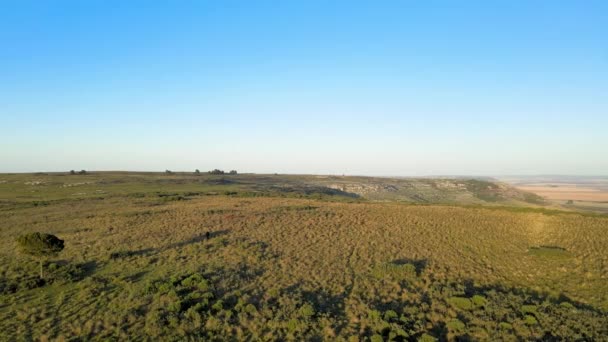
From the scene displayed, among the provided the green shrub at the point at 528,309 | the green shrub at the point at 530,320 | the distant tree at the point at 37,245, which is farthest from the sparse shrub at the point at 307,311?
the distant tree at the point at 37,245

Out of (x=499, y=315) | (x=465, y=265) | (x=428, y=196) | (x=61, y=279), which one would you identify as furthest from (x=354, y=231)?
(x=428, y=196)

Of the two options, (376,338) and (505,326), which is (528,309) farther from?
(376,338)

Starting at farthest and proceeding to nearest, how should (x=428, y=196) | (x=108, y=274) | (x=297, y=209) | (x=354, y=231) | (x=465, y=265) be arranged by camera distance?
1. (x=428, y=196)
2. (x=297, y=209)
3. (x=354, y=231)
4. (x=465, y=265)
5. (x=108, y=274)

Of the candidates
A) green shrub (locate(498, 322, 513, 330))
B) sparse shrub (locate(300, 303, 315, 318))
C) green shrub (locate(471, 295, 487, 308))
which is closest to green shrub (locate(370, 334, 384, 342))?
sparse shrub (locate(300, 303, 315, 318))

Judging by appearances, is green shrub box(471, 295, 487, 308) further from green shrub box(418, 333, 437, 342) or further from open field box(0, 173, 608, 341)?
green shrub box(418, 333, 437, 342)

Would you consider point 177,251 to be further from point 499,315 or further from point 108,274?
point 499,315

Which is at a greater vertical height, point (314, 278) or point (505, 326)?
point (314, 278)

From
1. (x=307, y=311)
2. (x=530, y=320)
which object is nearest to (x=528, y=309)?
(x=530, y=320)
